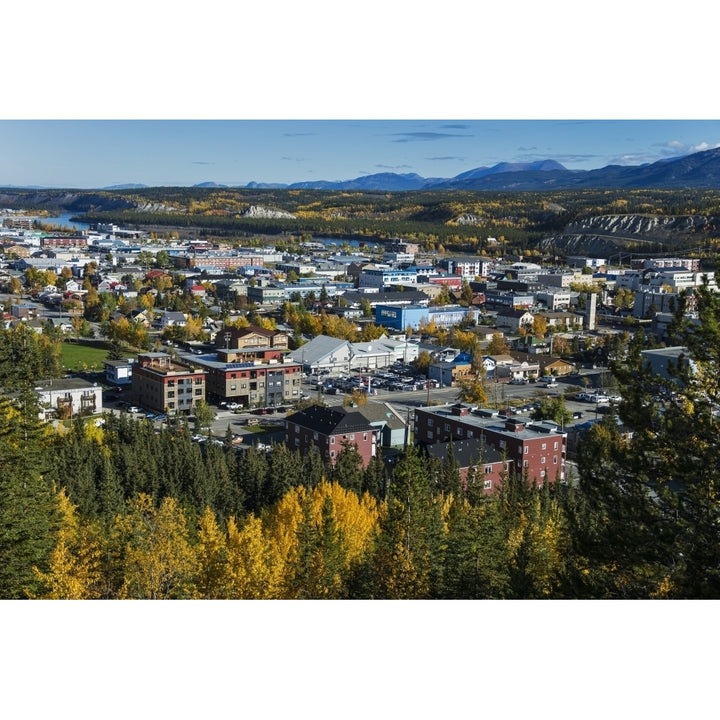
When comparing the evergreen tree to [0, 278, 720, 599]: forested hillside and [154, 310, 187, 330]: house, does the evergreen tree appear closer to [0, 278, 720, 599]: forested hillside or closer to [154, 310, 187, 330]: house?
[0, 278, 720, 599]: forested hillside

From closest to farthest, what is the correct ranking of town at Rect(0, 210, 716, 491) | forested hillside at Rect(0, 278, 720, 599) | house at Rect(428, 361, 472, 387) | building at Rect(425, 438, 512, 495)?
forested hillside at Rect(0, 278, 720, 599) < building at Rect(425, 438, 512, 495) < town at Rect(0, 210, 716, 491) < house at Rect(428, 361, 472, 387)

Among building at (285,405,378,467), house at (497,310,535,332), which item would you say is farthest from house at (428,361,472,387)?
house at (497,310,535,332)

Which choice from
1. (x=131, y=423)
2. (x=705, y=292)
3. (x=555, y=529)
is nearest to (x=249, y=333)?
(x=131, y=423)

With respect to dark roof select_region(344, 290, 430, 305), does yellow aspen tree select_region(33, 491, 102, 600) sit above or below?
above

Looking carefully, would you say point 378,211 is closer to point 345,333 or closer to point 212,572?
point 345,333

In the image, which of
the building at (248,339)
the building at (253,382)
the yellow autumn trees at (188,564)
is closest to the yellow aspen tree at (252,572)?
the yellow autumn trees at (188,564)

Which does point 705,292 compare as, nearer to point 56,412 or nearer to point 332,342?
point 56,412

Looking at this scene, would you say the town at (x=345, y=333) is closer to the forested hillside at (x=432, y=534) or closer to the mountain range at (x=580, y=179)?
the forested hillside at (x=432, y=534)
